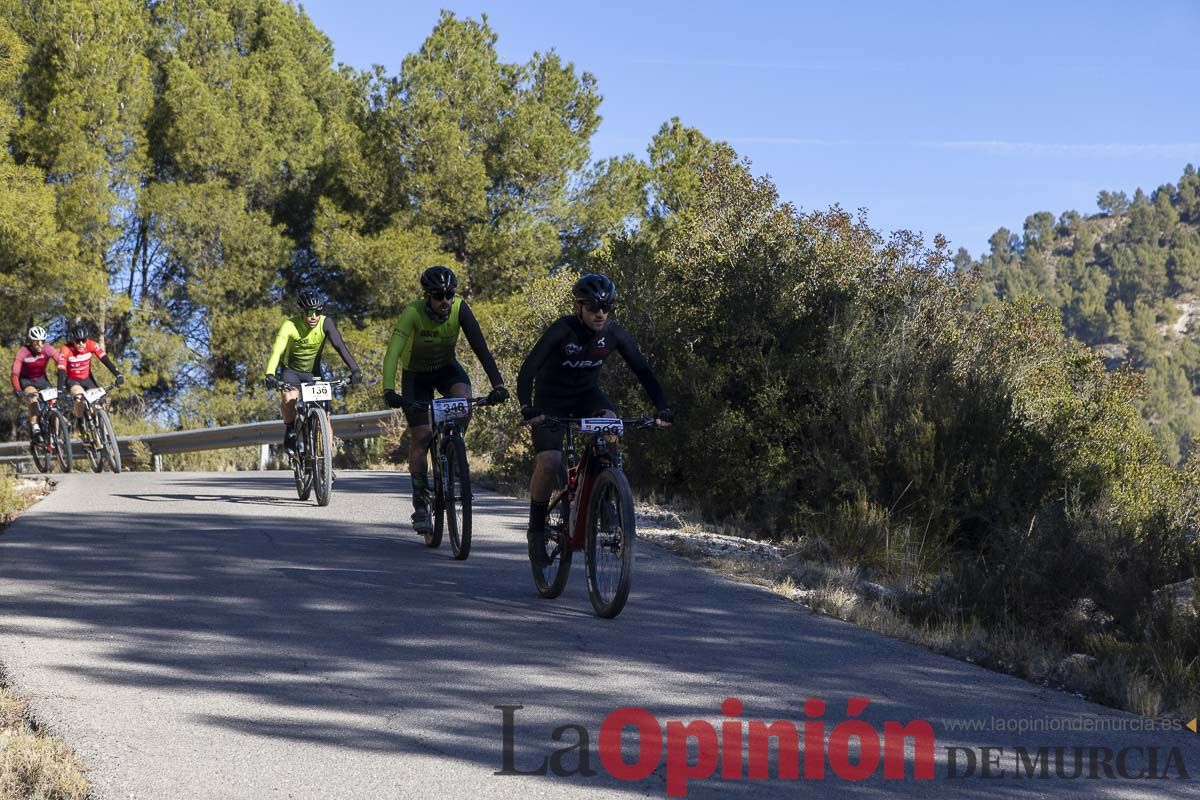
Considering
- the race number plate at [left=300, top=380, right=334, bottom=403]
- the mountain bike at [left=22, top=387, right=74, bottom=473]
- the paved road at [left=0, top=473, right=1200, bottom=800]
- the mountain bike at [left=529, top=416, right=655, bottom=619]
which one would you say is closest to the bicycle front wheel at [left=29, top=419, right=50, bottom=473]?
the mountain bike at [left=22, top=387, right=74, bottom=473]

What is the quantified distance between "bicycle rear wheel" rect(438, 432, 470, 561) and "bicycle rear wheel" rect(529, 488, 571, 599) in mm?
1176

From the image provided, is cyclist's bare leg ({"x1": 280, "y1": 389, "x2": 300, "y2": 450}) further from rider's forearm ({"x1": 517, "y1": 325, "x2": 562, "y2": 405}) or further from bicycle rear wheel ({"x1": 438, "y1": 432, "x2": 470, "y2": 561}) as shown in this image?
rider's forearm ({"x1": 517, "y1": 325, "x2": 562, "y2": 405})

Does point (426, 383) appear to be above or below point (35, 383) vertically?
below

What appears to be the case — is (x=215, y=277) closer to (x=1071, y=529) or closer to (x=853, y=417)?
(x=853, y=417)

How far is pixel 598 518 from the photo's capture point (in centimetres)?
770

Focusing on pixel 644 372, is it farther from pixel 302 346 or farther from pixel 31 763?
pixel 302 346

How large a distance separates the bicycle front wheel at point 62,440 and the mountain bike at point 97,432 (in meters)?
0.21

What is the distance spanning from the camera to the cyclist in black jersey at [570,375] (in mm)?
7793

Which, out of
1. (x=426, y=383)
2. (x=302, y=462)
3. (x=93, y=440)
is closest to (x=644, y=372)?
(x=426, y=383)

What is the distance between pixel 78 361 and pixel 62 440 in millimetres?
1307

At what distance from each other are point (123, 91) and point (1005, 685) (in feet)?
100

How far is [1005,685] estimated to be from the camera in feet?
21.4

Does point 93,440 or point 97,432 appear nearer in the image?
point 97,432

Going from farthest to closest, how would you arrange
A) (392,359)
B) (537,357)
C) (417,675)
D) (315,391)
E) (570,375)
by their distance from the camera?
1. (315,391)
2. (392,359)
3. (570,375)
4. (537,357)
5. (417,675)
